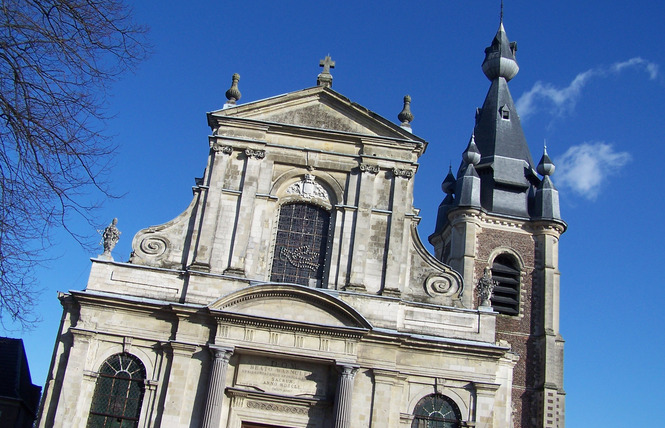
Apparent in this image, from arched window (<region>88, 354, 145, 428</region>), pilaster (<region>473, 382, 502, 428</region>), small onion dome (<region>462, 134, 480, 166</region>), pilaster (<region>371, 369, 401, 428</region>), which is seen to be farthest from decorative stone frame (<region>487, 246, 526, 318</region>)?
arched window (<region>88, 354, 145, 428</region>)

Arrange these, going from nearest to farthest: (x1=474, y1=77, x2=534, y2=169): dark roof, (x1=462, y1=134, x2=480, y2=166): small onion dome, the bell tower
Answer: the bell tower
(x1=462, y1=134, x2=480, y2=166): small onion dome
(x1=474, y1=77, x2=534, y2=169): dark roof

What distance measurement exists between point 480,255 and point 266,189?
11436 mm

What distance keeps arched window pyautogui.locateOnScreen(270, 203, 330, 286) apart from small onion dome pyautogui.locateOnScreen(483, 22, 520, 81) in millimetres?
17018

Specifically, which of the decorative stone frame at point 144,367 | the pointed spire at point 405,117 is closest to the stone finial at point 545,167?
the pointed spire at point 405,117

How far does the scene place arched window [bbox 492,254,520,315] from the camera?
25281mm

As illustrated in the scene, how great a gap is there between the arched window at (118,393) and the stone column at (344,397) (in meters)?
3.89

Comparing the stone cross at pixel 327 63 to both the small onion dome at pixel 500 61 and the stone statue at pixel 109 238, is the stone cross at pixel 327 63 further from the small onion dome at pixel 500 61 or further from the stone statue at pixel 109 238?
the small onion dome at pixel 500 61

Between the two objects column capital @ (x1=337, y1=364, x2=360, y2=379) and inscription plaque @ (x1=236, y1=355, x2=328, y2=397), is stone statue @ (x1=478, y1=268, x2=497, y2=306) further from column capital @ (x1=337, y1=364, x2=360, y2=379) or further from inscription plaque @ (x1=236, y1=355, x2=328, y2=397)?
inscription plaque @ (x1=236, y1=355, x2=328, y2=397)

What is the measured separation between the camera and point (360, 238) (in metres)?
16.5

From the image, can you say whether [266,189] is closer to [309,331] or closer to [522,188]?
[309,331]

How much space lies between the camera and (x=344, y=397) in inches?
579

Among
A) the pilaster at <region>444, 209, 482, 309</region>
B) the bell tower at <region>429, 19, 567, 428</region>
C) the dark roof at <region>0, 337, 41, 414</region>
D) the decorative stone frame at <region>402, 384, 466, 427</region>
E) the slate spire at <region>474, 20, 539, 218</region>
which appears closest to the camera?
the decorative stone frame at <region>402, 384, 466, 427</region>

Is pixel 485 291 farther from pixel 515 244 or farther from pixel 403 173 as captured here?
pixel 515 244

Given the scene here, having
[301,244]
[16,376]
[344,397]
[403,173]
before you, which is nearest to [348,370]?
[344,397]
